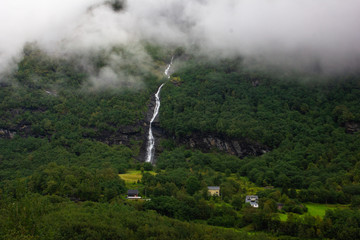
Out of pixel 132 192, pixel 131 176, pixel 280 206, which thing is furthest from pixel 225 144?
pixel 280 206

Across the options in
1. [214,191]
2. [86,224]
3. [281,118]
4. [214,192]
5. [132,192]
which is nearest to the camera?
[86,224]

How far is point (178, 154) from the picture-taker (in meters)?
112

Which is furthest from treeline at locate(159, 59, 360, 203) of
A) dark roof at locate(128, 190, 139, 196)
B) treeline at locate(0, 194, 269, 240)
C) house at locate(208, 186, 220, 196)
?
treeline at locate(0, 194, 269, 240)

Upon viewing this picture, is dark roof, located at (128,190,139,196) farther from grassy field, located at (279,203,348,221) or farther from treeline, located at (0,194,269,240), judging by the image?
grassy field, located at (279,203,348,221)

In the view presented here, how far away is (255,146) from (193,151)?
17.7 meters

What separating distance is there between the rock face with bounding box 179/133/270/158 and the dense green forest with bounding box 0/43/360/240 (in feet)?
4.94

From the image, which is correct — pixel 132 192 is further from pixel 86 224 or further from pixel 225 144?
pixel 225 144

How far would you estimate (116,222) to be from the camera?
61.2 metres

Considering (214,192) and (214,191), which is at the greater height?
(214,191)

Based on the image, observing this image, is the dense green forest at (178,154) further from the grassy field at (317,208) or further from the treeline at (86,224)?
the grassy field at (317,208)

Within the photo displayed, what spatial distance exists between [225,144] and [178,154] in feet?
44.3

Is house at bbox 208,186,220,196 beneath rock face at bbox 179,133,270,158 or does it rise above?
beneath

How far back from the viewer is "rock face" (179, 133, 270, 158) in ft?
364

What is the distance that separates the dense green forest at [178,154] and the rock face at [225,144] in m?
1.51
